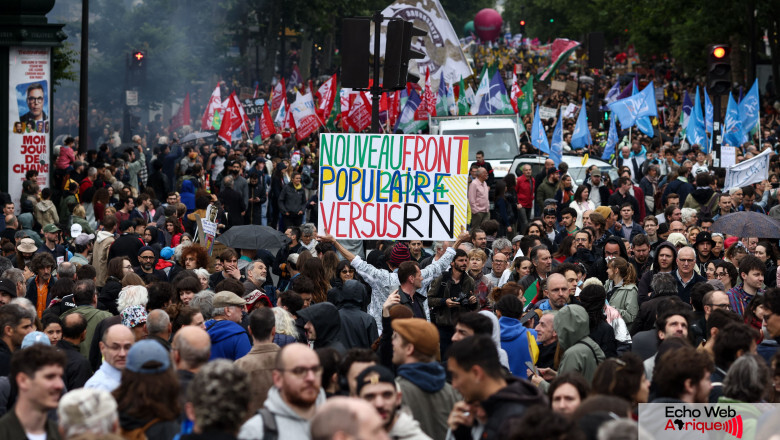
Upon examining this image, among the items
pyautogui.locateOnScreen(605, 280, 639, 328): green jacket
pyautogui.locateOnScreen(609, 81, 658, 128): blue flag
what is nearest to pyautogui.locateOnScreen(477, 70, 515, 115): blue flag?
pyautogui.locateOnScreen(609, 81, 658, 128): blue flag

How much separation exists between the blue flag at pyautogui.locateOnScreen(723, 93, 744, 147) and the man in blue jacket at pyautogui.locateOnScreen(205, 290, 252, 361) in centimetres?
1643

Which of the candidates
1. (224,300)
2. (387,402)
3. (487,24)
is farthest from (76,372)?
(487,24)

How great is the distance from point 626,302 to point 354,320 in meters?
2.64

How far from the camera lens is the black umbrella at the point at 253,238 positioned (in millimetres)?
12703

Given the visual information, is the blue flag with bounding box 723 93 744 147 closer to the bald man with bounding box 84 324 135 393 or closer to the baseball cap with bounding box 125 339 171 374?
the bald man with bounding box 84 324 135 393

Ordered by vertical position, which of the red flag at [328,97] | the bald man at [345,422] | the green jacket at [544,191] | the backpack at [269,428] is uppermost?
the red flag at [328,97]

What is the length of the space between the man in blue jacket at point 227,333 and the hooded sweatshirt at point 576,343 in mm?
2052

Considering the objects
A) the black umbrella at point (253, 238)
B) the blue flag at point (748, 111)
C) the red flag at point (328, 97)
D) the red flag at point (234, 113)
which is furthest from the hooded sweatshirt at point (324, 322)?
the red flag at point (328, 97)

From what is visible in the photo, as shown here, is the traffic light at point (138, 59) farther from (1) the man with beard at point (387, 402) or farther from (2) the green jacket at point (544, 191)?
(1) the man with beard at point (387, 402)

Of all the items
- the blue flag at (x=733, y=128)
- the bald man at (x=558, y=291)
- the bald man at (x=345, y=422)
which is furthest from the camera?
the blue flag at (x=733, y=128)

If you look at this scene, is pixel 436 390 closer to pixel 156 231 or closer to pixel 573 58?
pixel 156 231

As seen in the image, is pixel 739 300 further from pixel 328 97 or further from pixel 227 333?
pixel 328 97

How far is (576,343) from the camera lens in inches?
318

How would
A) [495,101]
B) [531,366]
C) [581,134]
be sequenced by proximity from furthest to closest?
[495,101]
[581,134]
[531,366]
